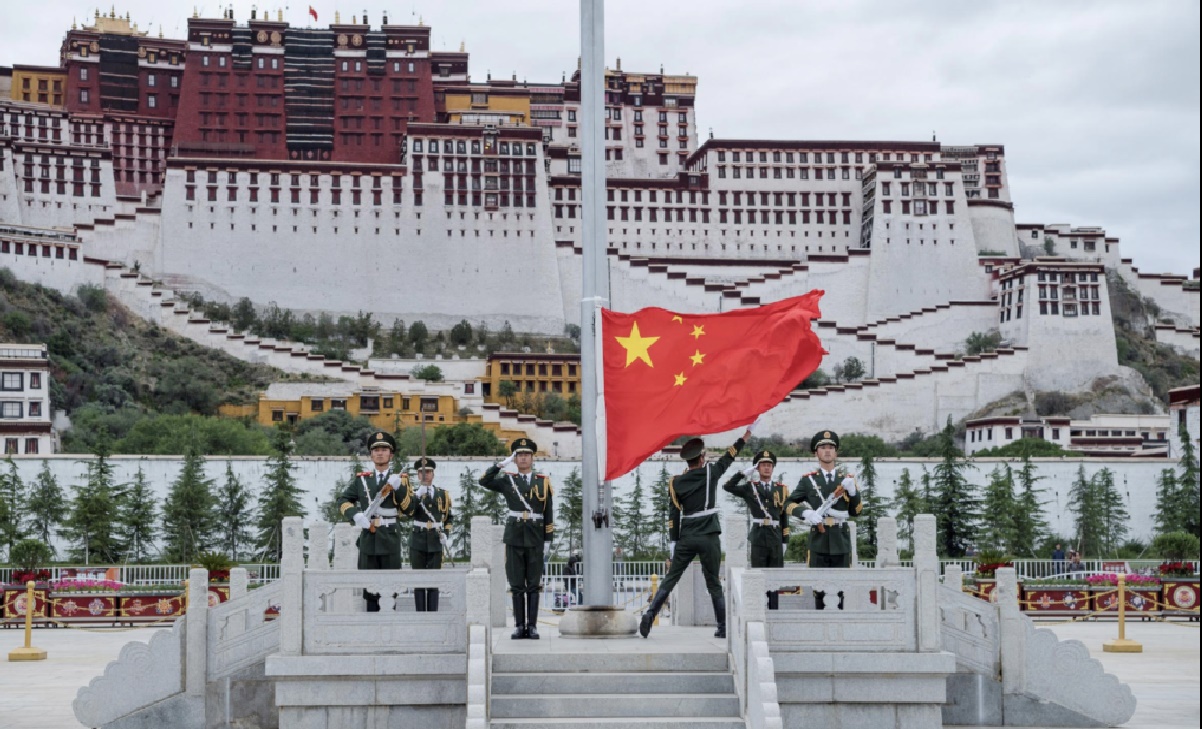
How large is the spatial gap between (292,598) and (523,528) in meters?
2.06

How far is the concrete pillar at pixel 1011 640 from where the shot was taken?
476 inches

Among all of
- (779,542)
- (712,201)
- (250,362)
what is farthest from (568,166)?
(779,542)

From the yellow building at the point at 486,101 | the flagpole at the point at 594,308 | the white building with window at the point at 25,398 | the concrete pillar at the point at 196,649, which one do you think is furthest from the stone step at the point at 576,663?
the yellow building at the point at 486,101

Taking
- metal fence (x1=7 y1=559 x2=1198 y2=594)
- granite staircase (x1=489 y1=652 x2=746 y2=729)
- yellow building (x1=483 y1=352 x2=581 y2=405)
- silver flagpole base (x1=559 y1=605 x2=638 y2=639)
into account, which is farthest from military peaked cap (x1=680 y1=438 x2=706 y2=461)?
yellow building (x1=483 y1=352 x2=581 y2=405)

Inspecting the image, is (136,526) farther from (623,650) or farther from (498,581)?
(623,650)

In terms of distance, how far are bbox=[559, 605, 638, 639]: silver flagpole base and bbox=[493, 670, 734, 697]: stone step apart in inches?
53.4

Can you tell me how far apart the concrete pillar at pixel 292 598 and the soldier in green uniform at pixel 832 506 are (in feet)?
12.1

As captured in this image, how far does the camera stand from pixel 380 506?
504 inches

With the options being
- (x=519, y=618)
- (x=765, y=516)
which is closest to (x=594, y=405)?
(x=519, y=618)

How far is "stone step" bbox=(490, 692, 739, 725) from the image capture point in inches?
412

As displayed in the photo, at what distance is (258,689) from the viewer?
11.8m

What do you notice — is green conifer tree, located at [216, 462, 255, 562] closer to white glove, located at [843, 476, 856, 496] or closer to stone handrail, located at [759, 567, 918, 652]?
white glove, located at [843, 476, 856, 496]

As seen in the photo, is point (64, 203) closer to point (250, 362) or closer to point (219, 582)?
point (250, 362)

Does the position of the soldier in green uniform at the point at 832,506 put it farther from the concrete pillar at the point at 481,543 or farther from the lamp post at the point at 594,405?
the concrete pillar at the point at 481,543
